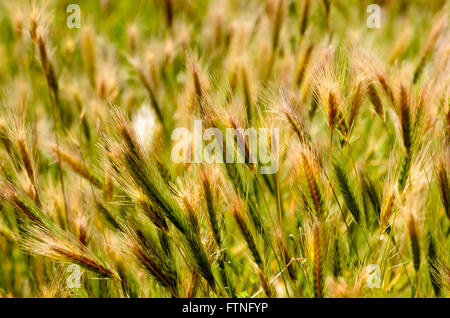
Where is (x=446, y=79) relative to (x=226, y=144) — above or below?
above

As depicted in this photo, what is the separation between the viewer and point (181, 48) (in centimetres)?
171

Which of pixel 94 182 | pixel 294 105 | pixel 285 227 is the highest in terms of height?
pixel 294 105

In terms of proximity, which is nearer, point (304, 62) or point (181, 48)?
point (304, 62)

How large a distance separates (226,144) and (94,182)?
1.56 feet

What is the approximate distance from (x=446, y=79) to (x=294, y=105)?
1.28 ft

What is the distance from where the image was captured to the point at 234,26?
1.72m

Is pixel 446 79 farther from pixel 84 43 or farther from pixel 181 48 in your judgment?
pixel 84 43

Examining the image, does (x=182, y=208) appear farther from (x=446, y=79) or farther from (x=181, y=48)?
(x=181, y=48)

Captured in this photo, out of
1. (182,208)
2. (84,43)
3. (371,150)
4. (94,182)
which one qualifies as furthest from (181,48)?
(182,208)
